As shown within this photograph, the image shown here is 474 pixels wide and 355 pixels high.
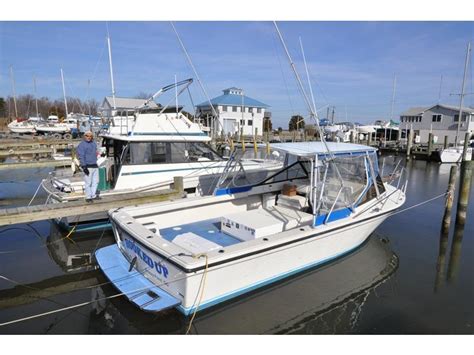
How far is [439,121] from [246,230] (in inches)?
1509

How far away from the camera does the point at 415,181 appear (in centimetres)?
1675

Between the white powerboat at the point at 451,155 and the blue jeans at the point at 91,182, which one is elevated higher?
the blue jeans at the point at 91,182

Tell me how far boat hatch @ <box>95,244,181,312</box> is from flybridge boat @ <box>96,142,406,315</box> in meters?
0.01

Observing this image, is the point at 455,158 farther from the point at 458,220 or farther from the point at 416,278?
the point at 416,278

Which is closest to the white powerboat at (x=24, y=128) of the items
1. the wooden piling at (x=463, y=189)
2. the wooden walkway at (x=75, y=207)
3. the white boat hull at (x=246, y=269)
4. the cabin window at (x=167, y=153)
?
the cabin window at (x=167, y=153)

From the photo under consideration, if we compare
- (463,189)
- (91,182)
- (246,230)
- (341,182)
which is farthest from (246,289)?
(463,189)

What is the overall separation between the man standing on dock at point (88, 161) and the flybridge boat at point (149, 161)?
0.81m

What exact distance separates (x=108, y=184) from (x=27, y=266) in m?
3.19

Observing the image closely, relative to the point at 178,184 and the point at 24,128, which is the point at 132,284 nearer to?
the point at 178,184

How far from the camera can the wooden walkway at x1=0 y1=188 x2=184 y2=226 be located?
5906 mm

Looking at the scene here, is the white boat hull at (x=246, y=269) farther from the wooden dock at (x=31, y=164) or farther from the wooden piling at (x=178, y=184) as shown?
the wooden dock at (x=31, y=164)

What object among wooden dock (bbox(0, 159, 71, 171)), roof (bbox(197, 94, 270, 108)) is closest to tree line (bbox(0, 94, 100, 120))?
roof (bbox(197, 94, 270, 108))

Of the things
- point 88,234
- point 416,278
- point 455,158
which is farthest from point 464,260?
point 455,158

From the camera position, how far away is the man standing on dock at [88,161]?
684 centimetres
